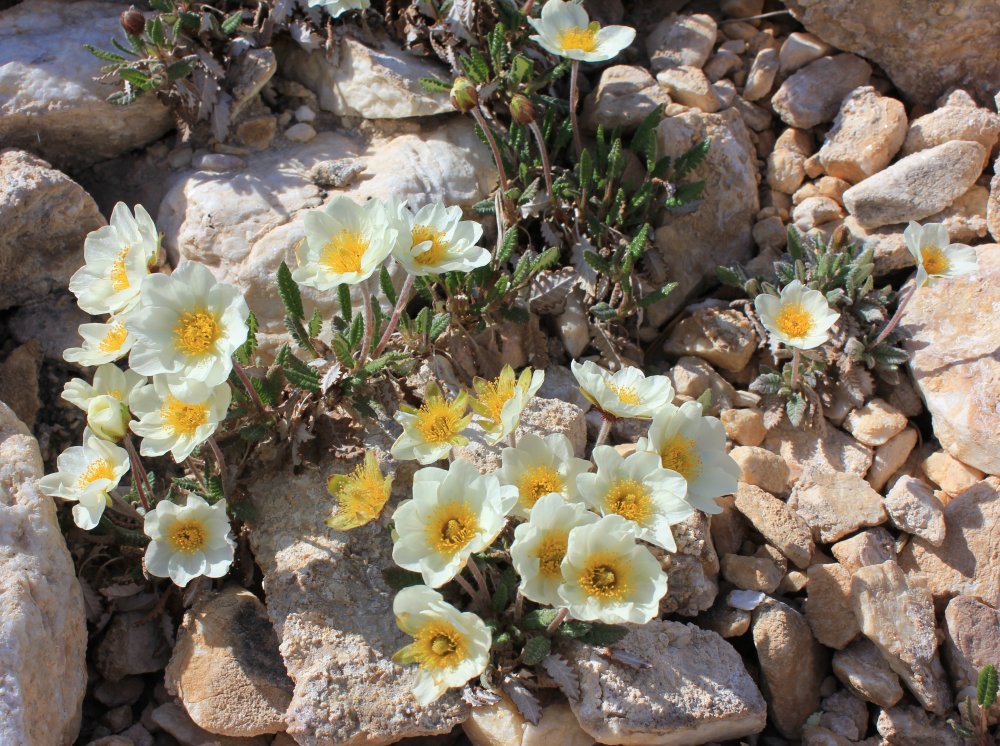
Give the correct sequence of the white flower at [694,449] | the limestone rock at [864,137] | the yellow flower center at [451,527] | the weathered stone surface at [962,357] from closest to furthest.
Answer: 1. the yellow flower center at [451,527]
2. the white flower at [694,449]
3. the weathered stone surface at [962,357]
4. the limestone rock at [864,137]

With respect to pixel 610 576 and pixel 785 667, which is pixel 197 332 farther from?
pixel 785 667

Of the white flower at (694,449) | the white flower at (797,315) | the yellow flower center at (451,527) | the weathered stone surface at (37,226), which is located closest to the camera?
the yellow flower center at (451,527)

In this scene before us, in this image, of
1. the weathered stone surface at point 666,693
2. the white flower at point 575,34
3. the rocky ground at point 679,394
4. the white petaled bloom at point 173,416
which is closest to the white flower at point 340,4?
the rocky ground at point 679,394

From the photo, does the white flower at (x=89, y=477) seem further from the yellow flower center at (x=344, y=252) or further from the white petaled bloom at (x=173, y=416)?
the yellow flower center at (x=344, y=252)

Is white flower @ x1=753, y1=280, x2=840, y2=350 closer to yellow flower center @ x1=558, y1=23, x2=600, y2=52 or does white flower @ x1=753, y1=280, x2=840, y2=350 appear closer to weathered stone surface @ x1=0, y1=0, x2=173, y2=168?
yellow flower center @ x1=558, y1=23, x2=600, y2=52

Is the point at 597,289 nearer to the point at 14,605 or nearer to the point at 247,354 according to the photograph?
the point at 247,354

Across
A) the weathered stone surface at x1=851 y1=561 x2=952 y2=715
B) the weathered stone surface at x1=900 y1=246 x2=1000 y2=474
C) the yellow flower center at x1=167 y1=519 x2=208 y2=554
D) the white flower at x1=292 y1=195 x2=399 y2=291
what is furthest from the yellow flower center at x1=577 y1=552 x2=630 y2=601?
the weathered stone surface at x1=900 y1=246 x2=1000 y2=474
